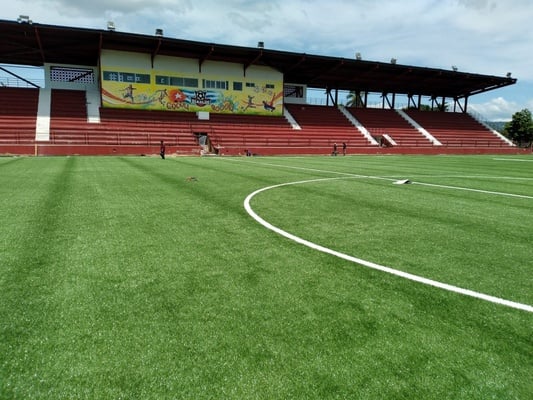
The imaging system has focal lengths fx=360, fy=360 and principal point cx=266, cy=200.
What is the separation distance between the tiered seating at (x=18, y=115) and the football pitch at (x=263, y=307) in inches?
1110

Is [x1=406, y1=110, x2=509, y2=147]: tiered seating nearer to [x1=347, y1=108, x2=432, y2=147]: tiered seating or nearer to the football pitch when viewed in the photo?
[x1=347, y1=108, x2=432, y2=147]: tiered seating

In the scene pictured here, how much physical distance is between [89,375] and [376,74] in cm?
4940

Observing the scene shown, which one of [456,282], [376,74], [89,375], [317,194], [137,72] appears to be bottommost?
[89,375]

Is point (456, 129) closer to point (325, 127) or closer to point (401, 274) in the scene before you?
point (325, 127)

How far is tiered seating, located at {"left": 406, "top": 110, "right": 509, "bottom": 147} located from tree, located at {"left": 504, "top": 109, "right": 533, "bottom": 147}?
16.6 meters

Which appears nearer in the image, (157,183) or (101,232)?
(101,232)

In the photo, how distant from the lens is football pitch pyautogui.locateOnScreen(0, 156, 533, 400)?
215 centimetres

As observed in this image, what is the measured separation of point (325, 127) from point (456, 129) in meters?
21.2

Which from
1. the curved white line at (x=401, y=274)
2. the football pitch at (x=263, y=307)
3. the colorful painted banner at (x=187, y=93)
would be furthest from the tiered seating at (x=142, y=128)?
the curved white line at (x=401, y=274)

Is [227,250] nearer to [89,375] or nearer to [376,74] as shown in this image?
[89,375]

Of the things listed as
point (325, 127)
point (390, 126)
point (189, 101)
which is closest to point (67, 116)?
point (189, 101)

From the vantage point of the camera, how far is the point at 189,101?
3916 cm

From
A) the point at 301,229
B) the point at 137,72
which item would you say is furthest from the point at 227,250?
the point at 137,72

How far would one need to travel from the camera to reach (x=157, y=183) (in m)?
10.7
